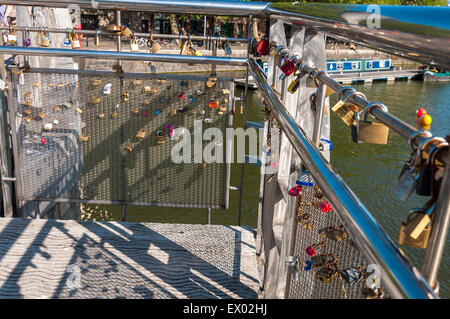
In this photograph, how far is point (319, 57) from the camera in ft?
4.57

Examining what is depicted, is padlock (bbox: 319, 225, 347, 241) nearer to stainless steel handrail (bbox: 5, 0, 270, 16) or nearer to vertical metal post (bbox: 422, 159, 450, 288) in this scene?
vertical metal post (bbox: 422, 159, 450, 288)

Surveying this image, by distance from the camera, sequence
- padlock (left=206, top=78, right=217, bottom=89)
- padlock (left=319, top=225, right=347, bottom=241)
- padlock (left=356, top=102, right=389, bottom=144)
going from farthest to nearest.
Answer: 1. padlock (left=206, top=78, right=217, bottom=89)
2. padlock (left=319, top=225, right=347, bottom=241)
3. padlock (left=356, top=102, right=389, bottom=144)

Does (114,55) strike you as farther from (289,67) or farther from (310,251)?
(310,251)

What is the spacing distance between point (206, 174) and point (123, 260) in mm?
973

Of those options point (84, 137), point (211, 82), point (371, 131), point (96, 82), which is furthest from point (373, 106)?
point (84, 137)

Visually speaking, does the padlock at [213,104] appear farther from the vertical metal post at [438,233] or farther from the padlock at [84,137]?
the vertical metal post at [438,233]

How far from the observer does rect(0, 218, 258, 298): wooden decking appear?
7.37ft

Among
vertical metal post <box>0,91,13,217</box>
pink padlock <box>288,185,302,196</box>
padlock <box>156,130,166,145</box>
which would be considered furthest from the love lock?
vertical metal post <box>0,91,13,217</box>

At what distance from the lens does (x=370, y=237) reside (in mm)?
595

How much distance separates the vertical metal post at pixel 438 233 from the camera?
467 millimetres

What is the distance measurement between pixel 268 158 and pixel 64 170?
1.75m
